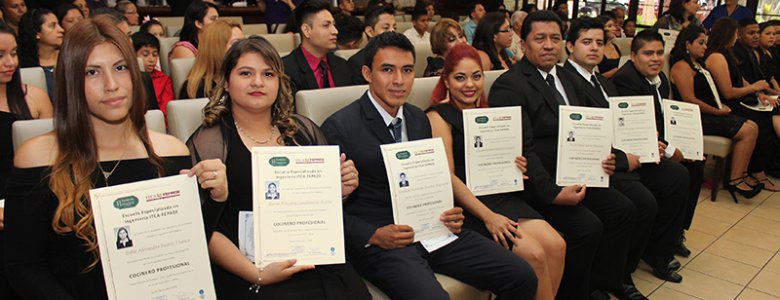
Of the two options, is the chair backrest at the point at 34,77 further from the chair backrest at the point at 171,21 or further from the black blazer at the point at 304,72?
the chair backrest at the point at 171,21

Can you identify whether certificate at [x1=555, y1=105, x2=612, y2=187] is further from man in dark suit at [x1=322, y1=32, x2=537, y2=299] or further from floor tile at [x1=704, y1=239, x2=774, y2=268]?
floor tile at [x1=704, y1=239, x2=774, y2=268]

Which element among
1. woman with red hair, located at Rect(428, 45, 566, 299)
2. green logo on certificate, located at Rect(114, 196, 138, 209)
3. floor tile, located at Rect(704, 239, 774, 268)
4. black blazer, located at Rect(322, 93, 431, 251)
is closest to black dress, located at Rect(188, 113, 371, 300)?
black blazer, located at Rect(322, 93, 431, 251)

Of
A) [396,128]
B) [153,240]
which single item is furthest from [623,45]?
[153,240]

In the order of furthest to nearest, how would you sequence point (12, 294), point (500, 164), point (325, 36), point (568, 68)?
point (325, 36), point (568, 68), point (500, 164), point (12, 294)

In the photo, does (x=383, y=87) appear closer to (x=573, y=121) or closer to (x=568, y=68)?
(x=573, y=121)

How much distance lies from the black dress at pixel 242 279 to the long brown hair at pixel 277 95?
0.04m

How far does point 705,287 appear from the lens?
3225 millimetres

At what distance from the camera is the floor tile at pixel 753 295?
3.13m

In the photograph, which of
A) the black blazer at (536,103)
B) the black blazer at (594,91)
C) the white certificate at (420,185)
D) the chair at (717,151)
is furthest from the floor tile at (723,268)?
the white certificate at (420,185)

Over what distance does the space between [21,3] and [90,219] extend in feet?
Result: 14.7

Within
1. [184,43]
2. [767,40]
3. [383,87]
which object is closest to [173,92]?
[184,43]

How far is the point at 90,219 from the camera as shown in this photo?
4.97 ft

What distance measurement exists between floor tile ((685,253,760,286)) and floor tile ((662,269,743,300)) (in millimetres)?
63

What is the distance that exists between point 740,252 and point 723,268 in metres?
0.32
